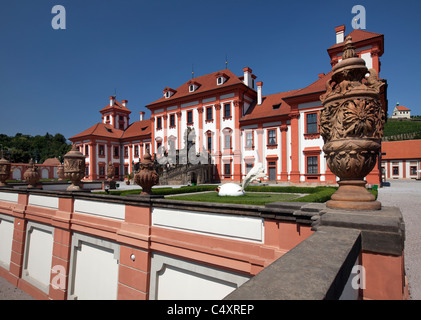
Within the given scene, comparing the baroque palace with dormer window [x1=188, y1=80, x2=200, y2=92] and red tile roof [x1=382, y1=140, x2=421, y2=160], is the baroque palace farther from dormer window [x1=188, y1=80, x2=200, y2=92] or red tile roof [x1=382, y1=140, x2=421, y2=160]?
red tile roof [x1=382, y1=140, x2=421, y2=160]

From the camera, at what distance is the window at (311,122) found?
75.6 feet

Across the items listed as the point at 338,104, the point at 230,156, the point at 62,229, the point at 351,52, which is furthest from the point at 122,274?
the point at 230,156

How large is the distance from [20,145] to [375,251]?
105635 millimetres

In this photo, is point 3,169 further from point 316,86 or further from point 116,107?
point 116,107

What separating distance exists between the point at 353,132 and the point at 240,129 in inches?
1031

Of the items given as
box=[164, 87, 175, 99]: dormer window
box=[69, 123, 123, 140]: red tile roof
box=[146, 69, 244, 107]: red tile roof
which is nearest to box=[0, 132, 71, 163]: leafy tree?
box=[69, 123, 123, 140]: red tile roof

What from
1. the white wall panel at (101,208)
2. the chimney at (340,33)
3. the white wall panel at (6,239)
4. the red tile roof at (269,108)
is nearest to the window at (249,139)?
the red tile roof at (269,108)

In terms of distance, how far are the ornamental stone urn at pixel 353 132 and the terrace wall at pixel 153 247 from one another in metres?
0.58

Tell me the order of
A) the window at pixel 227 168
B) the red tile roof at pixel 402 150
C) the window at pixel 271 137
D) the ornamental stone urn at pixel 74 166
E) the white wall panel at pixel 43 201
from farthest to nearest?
1. the red tile roof at pixel 402 150
2. the window at pixel 227 168
3. the window at pixel 271 137
4. the white wall panel at pixel 43 201
5. the ornamental stone urn at pixel 74 166

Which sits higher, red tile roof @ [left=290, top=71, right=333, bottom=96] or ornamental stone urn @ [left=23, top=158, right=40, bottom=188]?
red tile roof @ [left=290, top=71, right=333, bottom=96]

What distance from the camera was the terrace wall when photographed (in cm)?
388

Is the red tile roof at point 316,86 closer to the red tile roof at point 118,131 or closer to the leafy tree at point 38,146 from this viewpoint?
the red tile roof at point 118,131

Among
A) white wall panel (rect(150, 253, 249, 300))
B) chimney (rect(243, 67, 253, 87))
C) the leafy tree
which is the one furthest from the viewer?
the leafy tree
